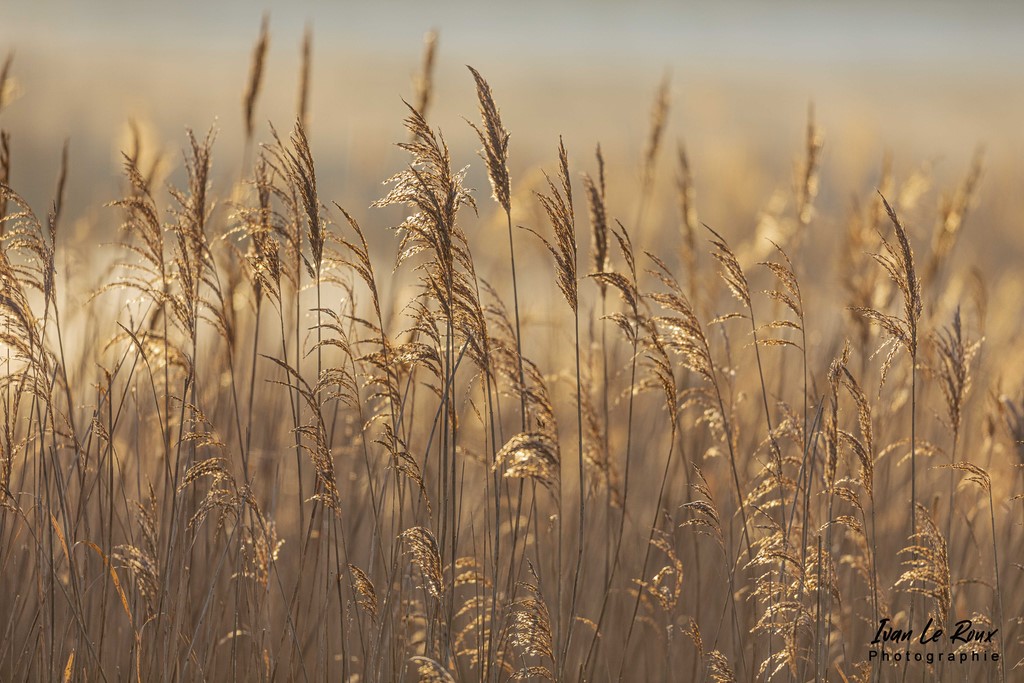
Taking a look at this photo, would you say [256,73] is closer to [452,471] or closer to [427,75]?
[427,75]

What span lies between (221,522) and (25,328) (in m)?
0.73

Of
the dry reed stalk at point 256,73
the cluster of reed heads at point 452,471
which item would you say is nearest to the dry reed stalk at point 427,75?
the cluster of reed heads at point 452,471

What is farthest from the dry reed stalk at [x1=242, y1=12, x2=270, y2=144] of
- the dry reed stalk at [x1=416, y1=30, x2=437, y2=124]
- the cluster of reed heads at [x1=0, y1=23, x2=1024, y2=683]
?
the dry reed stalk at [x1=416, y1=30, x2=437, y2=124]

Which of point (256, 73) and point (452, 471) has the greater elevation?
point (256, 73)

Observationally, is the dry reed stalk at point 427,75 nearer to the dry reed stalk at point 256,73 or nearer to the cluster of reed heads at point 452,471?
the cluster of reed heads at point 452,471

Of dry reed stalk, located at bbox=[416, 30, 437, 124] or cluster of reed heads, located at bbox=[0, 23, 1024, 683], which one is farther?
dry reed stalk, located at bbox=[416, 30, 437, 124]

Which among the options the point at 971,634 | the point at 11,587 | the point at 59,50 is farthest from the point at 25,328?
the point at 59,50

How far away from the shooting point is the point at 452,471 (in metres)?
2.24

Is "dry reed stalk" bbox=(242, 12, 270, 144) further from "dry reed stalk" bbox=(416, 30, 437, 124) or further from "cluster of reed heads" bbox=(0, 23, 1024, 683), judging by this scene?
"dry reed stalk" bbox=(416, 30, 437, 124)

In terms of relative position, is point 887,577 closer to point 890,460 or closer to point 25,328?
point 890,460

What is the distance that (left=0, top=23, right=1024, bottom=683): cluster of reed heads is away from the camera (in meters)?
2.28

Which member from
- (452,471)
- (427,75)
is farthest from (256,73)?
(452,471)

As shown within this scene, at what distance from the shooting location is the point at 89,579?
2621mm

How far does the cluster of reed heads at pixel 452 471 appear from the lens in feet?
7.48
